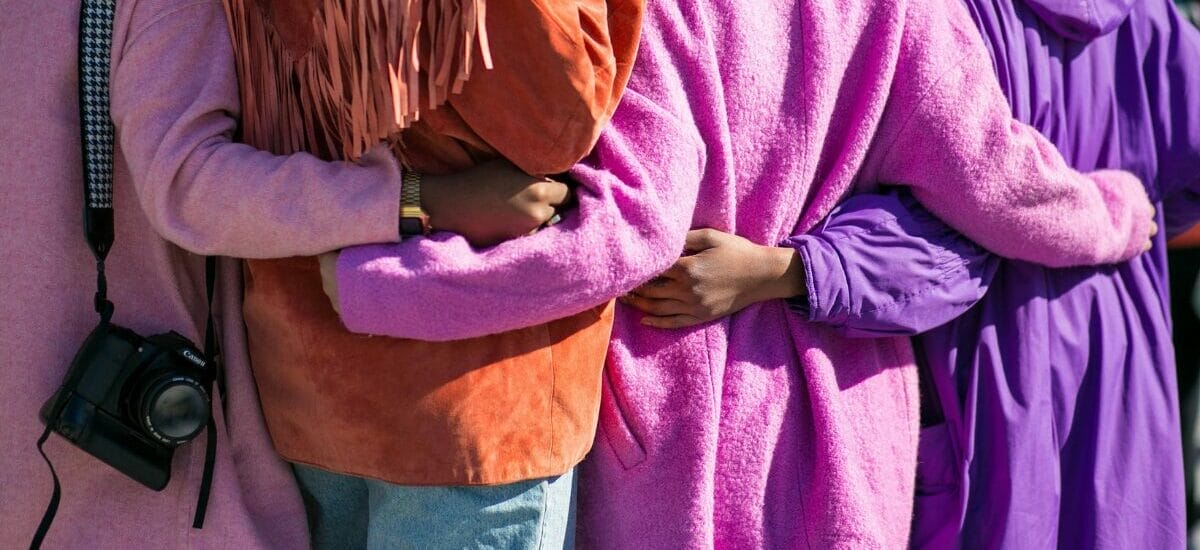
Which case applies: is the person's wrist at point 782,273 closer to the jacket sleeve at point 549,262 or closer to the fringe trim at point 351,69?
the jacket sleeve at point 549,262

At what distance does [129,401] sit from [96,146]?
338 mm

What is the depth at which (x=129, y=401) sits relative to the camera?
5.38 feet

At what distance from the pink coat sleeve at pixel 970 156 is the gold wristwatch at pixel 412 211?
0.77 metres

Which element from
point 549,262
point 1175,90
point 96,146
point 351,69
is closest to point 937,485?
point 1175,90

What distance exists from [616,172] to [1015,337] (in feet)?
2.74

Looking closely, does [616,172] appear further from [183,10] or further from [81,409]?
[81,409]

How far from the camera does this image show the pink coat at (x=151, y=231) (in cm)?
156

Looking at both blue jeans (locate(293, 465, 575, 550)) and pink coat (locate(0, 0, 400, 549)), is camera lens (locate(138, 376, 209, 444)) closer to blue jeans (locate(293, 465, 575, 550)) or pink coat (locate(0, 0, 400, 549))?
pink coat (locate(0, 0, 400, 549))

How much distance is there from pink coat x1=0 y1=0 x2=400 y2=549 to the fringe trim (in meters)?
0.04

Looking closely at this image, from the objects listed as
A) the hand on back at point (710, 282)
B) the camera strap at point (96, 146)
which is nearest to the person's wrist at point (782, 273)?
the hand on back at point (710, 282)

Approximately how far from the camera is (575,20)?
151 centimetres

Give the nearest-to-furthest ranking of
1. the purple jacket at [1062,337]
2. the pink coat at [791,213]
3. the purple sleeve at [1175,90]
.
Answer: the pink coat at [791,213]
the purple jacket at [1062,337]
the purple sleeve at [1175,90]

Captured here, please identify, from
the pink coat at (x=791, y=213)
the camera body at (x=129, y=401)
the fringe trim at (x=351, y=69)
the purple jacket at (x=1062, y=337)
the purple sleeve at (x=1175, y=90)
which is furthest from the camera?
the purple sleeve at (x=1175, y=90)

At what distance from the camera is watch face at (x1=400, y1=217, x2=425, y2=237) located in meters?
1.59
